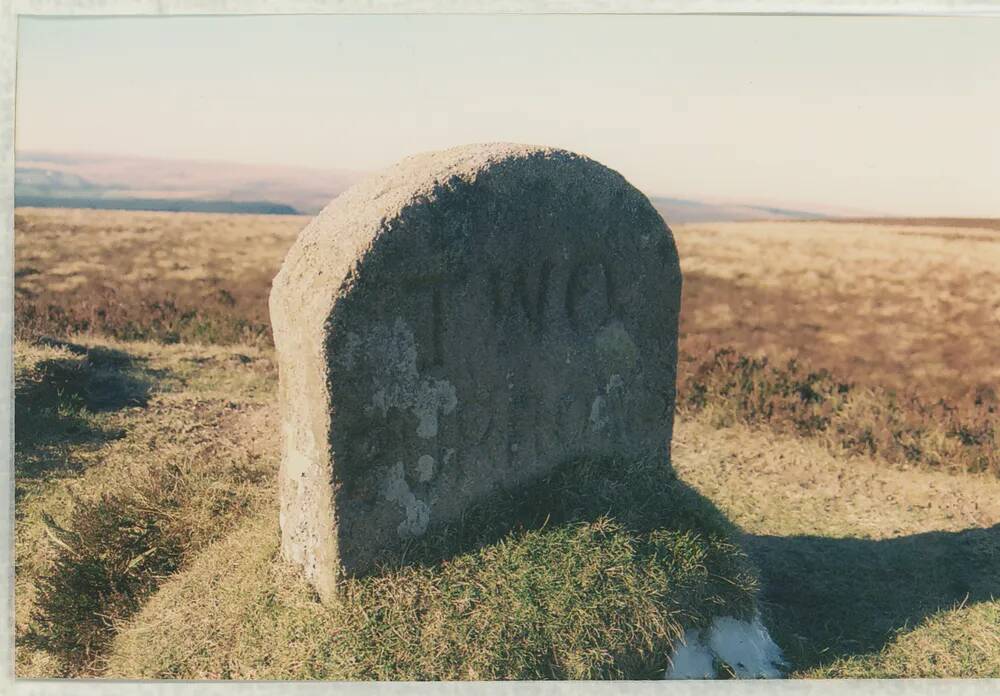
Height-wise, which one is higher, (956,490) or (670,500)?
(670,500)

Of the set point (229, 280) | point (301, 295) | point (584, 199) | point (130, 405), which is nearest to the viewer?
point (301, 295)

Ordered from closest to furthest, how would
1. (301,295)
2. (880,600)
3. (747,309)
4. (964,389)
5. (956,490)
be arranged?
1. (301,295)
2. (880,600)
3. (956,490)
4. (964,389)
5. (747,309)

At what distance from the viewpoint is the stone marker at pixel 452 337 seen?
4.09m

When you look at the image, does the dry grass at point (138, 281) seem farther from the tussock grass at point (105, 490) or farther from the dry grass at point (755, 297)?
the tussock grass at point (105, 490)

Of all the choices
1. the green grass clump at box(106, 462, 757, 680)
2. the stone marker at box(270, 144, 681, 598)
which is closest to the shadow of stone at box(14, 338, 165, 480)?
the green grass clump at box(106, 462, 757, 680)

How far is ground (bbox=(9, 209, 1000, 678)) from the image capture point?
15.9 ft

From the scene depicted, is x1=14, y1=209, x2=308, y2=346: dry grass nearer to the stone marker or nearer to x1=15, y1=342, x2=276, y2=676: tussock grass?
x1=15, y1=342, x2=276, y2=676: tussock grass

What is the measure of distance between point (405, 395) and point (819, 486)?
5.04 meters

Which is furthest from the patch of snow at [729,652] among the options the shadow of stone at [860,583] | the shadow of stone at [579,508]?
the shadow of stone at [579,508]

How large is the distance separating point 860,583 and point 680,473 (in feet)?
7.19

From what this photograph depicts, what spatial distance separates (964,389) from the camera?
9.91 m

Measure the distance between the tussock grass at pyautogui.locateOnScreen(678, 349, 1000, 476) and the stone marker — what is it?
407 centimetres

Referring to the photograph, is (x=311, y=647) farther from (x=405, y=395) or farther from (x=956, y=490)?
(x=956, y=490)

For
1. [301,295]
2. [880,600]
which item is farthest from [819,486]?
[301,295]
